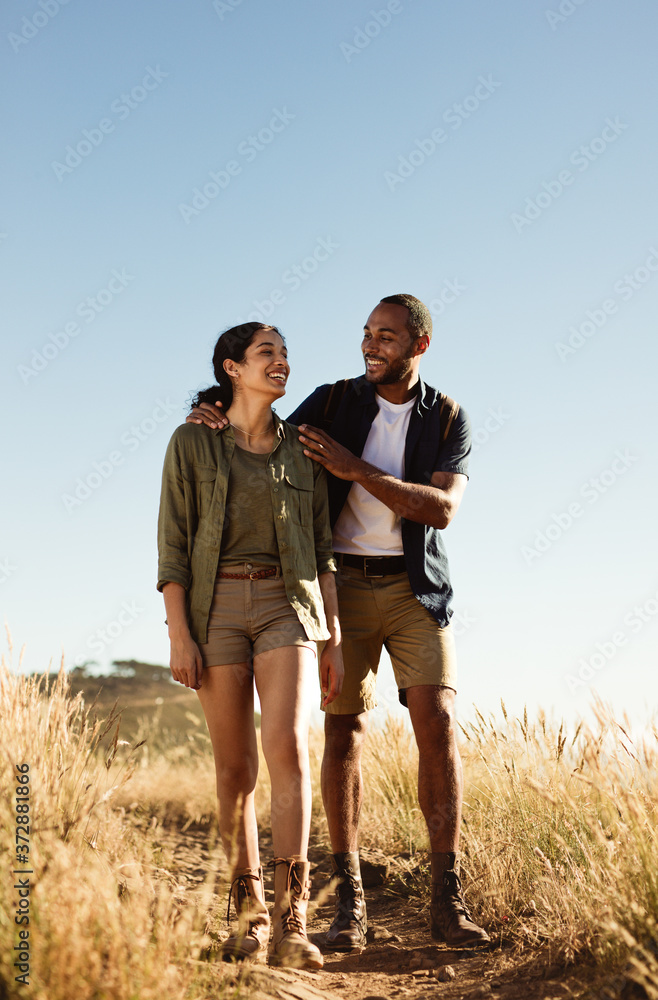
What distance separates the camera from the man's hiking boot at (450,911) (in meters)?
3.65

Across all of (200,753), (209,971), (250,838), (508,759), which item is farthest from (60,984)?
(200,753)

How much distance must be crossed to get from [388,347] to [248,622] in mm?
1665

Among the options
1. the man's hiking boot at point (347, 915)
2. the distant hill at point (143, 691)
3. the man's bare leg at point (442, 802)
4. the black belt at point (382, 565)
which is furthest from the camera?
the distant hill at point (143, 691)

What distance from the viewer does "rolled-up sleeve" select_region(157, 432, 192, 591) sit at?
11.8 ft

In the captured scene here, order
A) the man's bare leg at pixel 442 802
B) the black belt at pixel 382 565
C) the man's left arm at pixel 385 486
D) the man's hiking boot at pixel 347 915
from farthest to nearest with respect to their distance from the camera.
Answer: the black belt at pixel 382 565, the man's left arm at pixel 385 486, the man's hiking boot at pixel 347 915, the man's bare leg at pixel 442 802

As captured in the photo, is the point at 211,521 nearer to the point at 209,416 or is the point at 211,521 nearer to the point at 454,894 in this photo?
the point at 209,416

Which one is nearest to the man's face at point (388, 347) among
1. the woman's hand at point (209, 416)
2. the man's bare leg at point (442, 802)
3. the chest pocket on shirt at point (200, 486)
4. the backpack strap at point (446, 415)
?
the backpack strap at point (446, 415)

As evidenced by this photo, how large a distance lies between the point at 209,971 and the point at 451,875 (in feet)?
4.54

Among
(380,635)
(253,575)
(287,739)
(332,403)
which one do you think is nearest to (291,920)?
(287,739)

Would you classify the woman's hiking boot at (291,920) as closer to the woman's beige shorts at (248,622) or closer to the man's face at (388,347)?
the woman's beige shorts at (248,622)

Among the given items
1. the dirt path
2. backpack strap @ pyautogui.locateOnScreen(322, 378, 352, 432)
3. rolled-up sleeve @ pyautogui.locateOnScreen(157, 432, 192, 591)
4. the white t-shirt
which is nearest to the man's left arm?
the white t-shirt

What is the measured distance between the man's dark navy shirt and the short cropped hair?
0.28 metres

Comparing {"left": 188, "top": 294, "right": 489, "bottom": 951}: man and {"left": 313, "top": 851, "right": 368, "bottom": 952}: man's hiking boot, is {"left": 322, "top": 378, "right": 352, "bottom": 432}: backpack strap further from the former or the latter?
{"left": 313, "top": 851, "right": 368, "bottom": 952}: man's hiking boot

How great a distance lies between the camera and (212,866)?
2.67 meters
